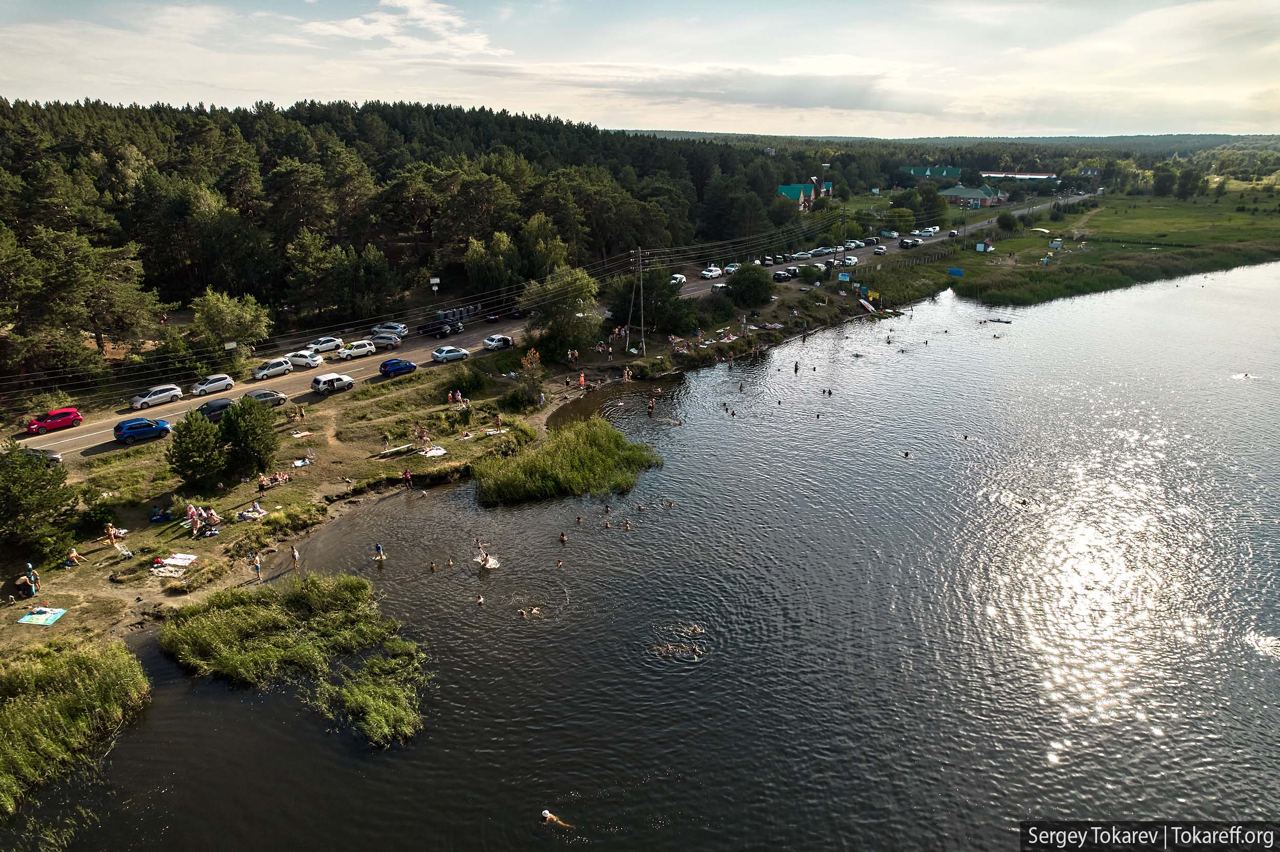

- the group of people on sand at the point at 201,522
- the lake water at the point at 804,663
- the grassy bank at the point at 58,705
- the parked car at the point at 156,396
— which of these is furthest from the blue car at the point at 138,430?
the grassy bank at the point at 58,705

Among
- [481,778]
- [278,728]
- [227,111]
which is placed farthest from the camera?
[227,111]

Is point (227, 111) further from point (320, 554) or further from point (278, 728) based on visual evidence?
point (278, 728)

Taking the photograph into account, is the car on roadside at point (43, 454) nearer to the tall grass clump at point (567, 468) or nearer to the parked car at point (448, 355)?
the tall grass clump at point (567, 468)

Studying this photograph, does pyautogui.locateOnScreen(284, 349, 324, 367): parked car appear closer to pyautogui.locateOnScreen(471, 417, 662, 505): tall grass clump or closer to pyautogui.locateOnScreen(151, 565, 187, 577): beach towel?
pyautogui.locateOnScreen(471, 417, 662, 505): tall grass clump

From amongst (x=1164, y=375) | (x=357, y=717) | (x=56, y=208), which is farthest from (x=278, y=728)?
(x=1164, y=375)

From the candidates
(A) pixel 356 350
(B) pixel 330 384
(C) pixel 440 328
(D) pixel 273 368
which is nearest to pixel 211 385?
(D) pixel 273 368

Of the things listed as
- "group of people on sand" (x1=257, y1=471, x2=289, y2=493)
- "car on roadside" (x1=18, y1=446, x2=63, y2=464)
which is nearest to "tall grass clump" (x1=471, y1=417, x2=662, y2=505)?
"group of people on sand" (x1=257, y1=471, x2=289, y2=493)

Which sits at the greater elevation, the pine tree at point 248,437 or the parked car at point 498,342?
the parked car at point 498,342
